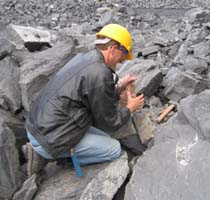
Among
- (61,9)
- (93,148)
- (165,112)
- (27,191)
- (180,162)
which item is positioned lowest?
(61,9)

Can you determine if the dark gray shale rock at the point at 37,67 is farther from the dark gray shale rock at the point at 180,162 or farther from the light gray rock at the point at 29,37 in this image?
the dark gray shale rock at the point at 180,162

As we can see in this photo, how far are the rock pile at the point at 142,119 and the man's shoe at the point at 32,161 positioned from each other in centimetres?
9

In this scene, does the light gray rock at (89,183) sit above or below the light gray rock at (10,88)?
below

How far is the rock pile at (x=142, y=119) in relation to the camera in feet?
13.9

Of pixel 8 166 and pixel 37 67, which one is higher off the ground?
pixel 37 67

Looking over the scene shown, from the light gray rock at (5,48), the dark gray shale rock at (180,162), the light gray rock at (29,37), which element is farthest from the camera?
the light gray rock at (29,37)

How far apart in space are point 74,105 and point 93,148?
589 mm

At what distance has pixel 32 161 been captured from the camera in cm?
501

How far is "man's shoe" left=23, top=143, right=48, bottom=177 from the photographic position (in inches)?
196

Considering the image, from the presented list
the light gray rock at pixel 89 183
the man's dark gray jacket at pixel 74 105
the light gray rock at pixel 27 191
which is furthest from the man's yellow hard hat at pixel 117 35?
the light gray rock at pixel 27 191

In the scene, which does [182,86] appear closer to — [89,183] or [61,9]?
[89,183]

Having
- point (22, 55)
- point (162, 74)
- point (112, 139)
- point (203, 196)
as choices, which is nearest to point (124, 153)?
point (112, 139)

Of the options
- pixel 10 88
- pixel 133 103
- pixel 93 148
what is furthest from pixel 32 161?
pixel 133 103

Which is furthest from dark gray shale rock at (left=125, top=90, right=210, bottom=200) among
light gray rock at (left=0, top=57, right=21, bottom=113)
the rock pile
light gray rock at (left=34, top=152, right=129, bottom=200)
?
light gray rock at (left=0, top=57, right=21, bottom=113)
